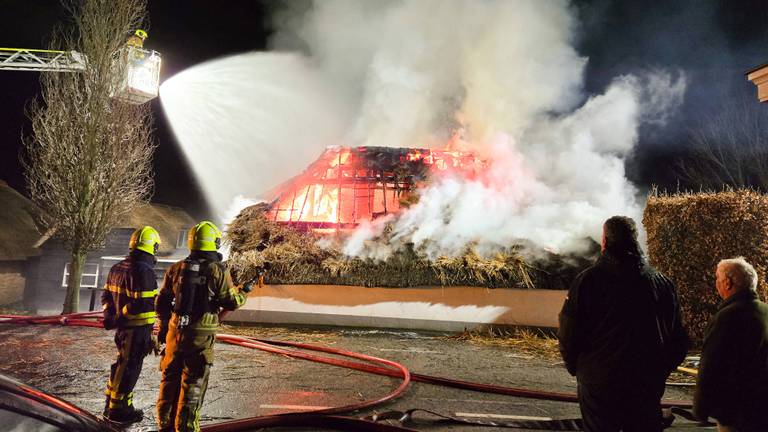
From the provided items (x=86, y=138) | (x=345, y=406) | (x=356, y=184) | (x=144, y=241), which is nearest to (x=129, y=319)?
(x=144, y=241)

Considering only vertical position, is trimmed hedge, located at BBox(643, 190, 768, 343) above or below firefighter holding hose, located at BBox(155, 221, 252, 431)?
above

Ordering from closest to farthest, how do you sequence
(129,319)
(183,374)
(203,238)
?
1. (183,374)
2. (203,238)
3. (129,319)

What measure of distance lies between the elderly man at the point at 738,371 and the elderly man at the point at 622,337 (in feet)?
1.54

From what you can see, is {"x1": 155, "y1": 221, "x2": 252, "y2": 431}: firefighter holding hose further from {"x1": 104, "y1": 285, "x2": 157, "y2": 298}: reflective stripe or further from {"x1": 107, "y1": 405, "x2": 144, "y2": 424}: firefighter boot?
{"x1": 107, "y1": 405, "x2": 144, "y2": 424}: firefighter boot

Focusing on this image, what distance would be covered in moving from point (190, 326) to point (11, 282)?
85.3ft

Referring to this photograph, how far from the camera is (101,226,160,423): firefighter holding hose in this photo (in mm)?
4191

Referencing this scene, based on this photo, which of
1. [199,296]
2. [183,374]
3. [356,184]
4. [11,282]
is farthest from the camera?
[11,282]

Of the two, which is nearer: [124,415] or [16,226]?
[124,415]

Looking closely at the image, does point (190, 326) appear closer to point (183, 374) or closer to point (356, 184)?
point (183, 374)

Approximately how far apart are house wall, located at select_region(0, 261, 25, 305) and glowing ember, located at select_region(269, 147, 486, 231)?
18.1m

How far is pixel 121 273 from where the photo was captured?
4.53m

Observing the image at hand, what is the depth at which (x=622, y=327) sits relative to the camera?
8.52ft

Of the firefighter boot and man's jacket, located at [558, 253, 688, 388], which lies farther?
the firefighter boot

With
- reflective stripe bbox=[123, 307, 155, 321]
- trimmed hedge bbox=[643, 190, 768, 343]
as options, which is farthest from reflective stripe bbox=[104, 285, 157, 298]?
trimmed hedge bbox=[643, 190, 768, 343]
